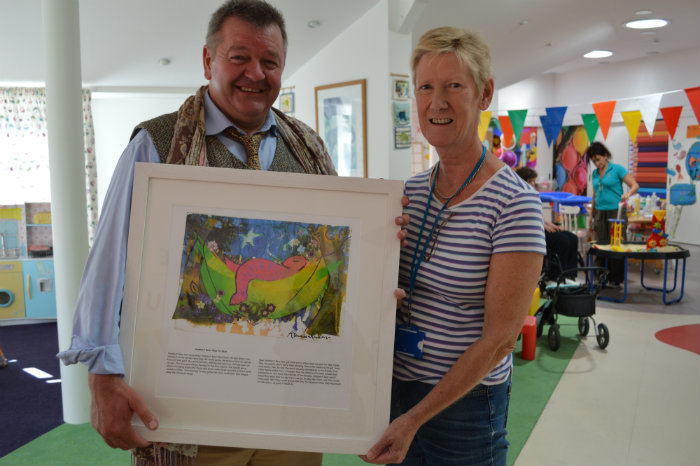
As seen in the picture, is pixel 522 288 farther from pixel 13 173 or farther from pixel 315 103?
pixel 13 173

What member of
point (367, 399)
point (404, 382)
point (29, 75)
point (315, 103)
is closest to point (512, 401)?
point (404, 382)

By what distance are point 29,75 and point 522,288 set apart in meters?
6.18

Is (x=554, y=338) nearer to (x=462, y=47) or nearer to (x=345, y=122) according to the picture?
(x=345, y=122)

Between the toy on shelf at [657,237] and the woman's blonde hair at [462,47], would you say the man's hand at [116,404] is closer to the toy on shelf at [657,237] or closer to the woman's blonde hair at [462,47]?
the woman's blonde hair at [462,47]

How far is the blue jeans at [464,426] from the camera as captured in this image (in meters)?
1.36

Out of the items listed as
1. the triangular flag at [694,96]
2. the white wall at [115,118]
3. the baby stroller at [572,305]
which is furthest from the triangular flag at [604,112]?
the white wall at [115,118]

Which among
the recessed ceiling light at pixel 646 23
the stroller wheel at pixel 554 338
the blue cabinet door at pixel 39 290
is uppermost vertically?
the recessed ceiling light at pixel 646 23

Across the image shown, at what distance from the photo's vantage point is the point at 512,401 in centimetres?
372

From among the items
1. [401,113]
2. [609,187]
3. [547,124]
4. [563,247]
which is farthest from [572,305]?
[547,124]

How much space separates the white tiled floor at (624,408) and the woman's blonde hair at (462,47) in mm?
2416

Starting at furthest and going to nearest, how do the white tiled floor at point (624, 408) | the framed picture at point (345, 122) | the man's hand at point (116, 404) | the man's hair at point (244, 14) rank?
the framed picture at point (345, 122)
the white tiled floor at point (624, 408)
the man's hair at point (244, 14)
the man's hand at point (116, 404)

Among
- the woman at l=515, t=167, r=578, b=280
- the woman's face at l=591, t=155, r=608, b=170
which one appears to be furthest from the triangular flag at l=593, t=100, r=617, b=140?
the woman at l=515, t=167, r=578, b=280

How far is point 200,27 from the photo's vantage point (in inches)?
196

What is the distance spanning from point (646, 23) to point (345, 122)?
5370 millimetres
